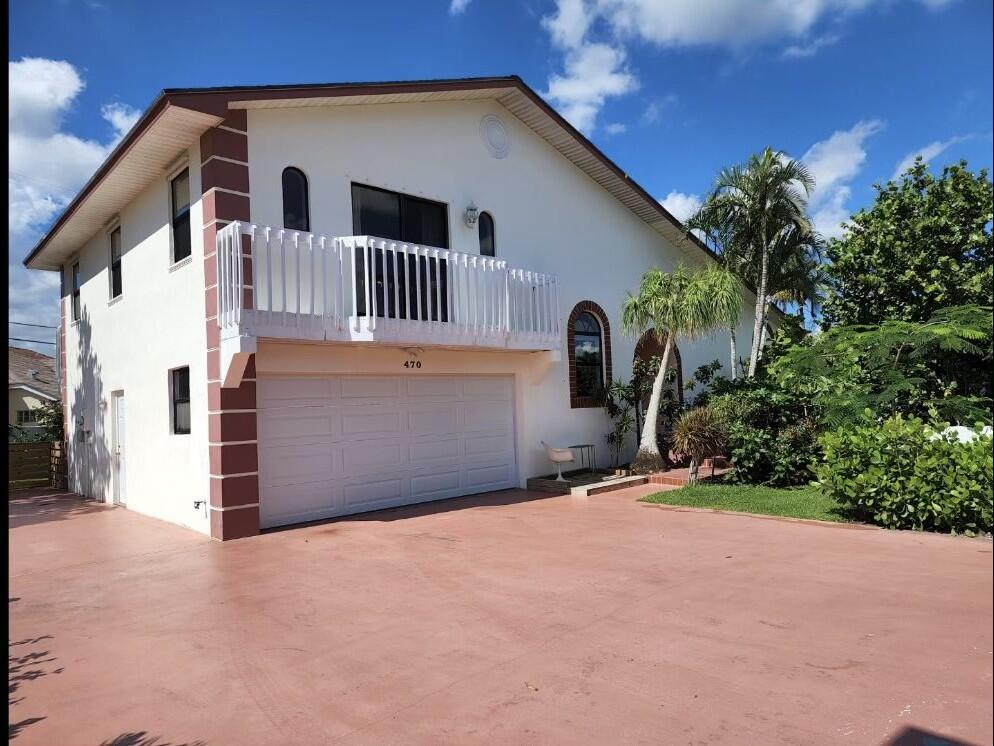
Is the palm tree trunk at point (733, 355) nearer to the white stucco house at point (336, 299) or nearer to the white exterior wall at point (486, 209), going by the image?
the white exterior wall at point (486, 209)

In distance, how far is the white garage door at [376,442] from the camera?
967 centimetres

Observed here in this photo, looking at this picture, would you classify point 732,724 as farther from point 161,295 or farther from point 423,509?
point 161,295

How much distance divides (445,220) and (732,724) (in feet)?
32.2

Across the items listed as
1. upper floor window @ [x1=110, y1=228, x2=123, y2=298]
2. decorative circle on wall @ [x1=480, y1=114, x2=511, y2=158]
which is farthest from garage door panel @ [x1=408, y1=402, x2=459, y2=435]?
upper floor window @ [x1=110, y1=228, x2=123, y2=298]

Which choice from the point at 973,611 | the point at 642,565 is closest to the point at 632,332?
the point at 642,565

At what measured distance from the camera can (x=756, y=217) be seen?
47.5ft

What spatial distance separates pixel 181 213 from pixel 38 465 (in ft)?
34.4

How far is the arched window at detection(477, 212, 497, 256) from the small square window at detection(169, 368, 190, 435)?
5.64 metres

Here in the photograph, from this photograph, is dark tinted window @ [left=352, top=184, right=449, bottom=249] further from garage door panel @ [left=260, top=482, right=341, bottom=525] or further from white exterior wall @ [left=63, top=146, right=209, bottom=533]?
garage door panel @ [left=260, top=482, right=341, bottom=525]

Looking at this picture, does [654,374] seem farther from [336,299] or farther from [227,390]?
[227,390]

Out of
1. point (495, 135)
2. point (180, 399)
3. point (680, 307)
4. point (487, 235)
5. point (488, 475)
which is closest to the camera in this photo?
point (180, 399)

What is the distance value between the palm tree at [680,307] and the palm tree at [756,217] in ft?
8.26

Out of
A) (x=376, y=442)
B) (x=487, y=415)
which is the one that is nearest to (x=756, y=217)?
(x=487, y=415)

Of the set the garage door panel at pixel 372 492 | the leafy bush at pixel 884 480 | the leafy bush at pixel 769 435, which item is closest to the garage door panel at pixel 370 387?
the garage door panel at pixel 372 492
